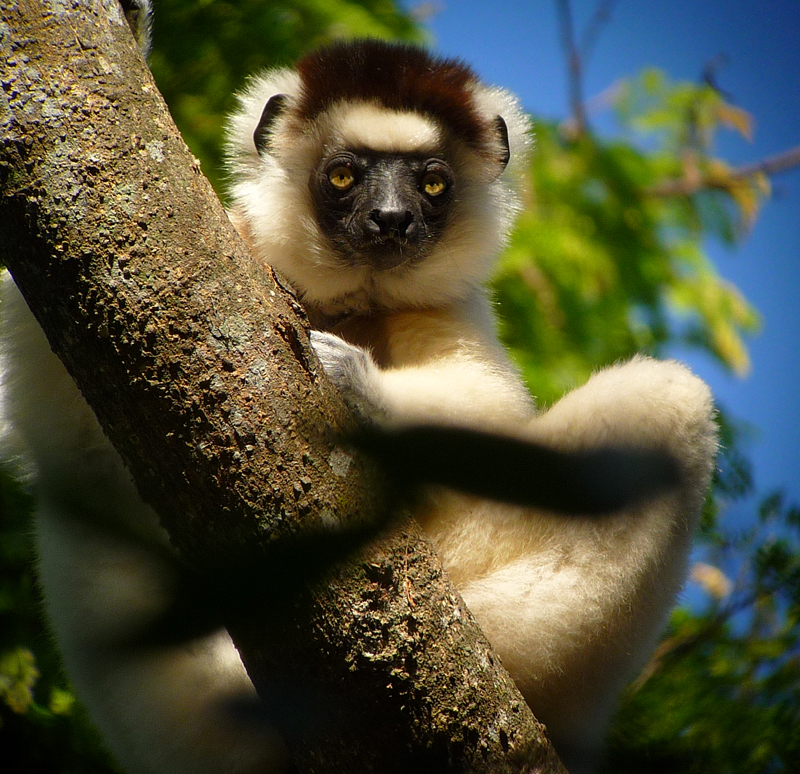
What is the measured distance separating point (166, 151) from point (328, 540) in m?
1.17

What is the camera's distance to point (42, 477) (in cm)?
318

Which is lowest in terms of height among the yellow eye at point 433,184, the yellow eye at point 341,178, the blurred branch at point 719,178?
the yellow eye at point 341,178

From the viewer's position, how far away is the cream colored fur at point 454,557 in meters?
2.88

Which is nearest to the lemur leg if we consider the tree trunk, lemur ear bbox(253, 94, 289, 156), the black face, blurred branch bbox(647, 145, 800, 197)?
the tree trunk

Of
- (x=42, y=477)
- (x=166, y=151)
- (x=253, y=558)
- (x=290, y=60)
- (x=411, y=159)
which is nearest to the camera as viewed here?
(x=253, y=558)

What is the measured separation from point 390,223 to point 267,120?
1.05m

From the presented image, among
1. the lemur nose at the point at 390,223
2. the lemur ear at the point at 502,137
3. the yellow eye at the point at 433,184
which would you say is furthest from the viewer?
the lemur ear at the point at 502,137

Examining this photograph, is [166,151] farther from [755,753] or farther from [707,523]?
[707,523]

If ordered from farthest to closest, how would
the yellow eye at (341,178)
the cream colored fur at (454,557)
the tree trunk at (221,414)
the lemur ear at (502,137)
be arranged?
1. the lemur ear at (502,137)
2. the yellow eye at (341,178)
3. the cream colored fur at (454,557)
4. the tree trunk at (221,414)

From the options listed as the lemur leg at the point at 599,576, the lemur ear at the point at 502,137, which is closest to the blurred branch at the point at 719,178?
the lemur ear at the point at 502,137

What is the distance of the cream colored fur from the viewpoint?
2.88 m

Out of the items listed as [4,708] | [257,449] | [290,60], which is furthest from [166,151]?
[290,60]

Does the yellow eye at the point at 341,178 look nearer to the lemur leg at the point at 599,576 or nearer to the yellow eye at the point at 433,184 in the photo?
the yellow eye at the point at 433,184

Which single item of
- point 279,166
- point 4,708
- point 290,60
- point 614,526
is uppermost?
point 290,60
